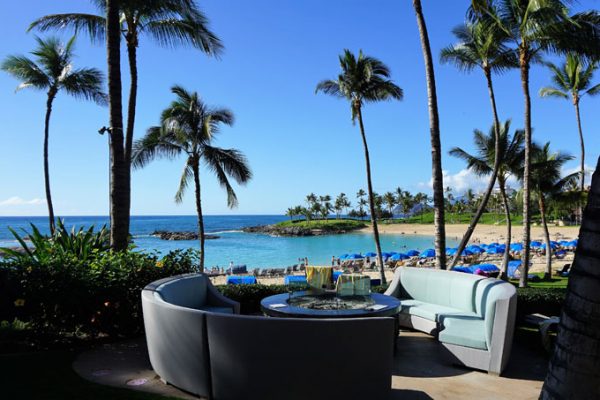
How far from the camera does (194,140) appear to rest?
577 inches

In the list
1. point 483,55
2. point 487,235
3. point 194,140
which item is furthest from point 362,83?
point 487,235

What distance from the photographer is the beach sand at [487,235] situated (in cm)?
2283

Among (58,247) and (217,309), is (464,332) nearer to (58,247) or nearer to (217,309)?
(217,309)

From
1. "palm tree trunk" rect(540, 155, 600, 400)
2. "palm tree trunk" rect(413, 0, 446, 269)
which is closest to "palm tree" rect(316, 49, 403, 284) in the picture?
"palm tree trunk" rect(413, 0, 446, 269)

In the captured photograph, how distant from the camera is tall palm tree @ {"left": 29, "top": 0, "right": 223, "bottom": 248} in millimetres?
6760

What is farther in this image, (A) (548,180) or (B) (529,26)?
(A) (548,180)

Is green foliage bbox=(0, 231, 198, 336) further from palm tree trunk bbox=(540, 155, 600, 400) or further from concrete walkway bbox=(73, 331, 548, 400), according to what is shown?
palm tree trunk bbox=(540, 155, 600, 400)

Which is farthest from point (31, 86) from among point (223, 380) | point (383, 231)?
point (383, 231)

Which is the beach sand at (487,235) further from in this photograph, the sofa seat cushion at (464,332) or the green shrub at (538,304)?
the sofa seat cushion at (464,332)

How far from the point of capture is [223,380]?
11.6ft

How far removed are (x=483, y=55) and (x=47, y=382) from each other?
12102mm

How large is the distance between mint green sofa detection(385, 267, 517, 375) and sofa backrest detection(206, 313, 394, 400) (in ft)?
5.94

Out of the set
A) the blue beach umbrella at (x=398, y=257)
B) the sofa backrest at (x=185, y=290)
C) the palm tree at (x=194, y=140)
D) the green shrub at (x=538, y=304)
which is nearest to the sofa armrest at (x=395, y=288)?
the green shrub at (x=538, y=304)

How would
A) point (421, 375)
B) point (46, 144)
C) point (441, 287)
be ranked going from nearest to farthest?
1. point (421, 375)
2. point (441, 287)
3. point (46, 144)
